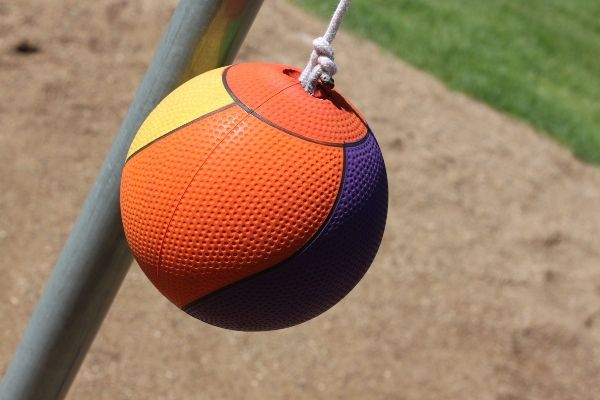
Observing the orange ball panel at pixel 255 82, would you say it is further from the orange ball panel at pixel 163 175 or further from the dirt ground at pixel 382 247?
the dirt ground at pixel 382 247

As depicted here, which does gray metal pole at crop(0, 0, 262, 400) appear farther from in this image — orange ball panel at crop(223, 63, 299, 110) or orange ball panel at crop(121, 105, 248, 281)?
orange ball panel at crop(121, 105, 248, 281)

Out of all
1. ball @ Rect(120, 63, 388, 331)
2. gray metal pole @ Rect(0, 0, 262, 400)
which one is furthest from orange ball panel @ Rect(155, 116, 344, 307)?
gray metal pole @ Rect(0, 0, 262, 400)

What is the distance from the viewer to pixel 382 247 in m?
5.99

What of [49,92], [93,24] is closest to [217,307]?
[49,92]

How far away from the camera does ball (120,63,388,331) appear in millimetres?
2117

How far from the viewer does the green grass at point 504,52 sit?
832 cm

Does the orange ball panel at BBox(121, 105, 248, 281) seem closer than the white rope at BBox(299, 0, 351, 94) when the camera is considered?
Yes

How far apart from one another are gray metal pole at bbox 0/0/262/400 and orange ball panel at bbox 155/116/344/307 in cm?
57

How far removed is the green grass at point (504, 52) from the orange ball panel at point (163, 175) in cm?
624

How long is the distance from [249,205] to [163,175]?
0.78 feet

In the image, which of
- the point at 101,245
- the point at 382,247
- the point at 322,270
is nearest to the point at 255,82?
the point at 322,270

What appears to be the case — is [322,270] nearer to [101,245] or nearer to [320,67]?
[320,67]

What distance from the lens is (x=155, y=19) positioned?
7.60 m

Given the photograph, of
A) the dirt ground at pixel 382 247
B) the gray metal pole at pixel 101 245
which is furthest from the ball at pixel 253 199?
the dirt ground at pixel 382 247
